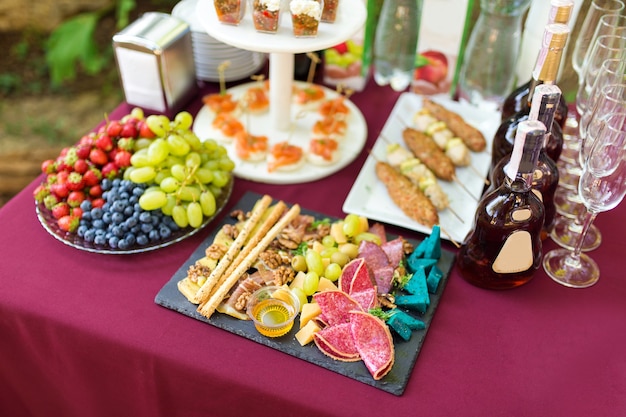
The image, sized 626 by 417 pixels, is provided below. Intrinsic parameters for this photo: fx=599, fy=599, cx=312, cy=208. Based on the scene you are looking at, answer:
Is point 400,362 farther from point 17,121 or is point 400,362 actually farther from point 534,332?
point 17,121

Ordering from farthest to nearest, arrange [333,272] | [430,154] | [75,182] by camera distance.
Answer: [430,154] < [75,182] < [333,272]

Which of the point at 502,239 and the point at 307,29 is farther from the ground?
the point at 307,29

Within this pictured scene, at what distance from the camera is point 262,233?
3.93 feet

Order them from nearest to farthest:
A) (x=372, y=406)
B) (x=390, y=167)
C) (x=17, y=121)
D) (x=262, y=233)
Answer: (x=372, y=406)
(x=262, y=233)
(x=390, y=167)
(x=17, y=121)

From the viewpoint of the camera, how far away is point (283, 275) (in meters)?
1.11

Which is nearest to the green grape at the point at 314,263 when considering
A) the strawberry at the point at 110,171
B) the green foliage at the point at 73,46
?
the strawberry at the point at 110,171

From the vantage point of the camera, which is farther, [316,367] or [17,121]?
[17,121]

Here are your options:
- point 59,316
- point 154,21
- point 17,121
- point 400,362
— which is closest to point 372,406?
point 400,362

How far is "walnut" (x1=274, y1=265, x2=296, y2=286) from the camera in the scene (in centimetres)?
110

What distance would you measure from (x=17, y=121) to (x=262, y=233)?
2.23 meters

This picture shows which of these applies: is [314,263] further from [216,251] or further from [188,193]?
[188,193]

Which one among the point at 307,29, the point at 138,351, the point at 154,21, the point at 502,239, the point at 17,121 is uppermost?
the point at 307,29

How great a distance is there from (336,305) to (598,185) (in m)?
0.51

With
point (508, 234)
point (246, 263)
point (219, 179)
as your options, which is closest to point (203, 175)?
point (219, 179)
